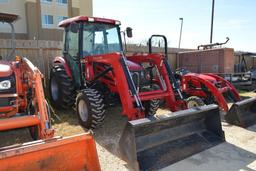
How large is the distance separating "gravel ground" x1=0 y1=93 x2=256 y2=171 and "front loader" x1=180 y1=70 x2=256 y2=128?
225 millimetres

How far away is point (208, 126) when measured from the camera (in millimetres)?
4660

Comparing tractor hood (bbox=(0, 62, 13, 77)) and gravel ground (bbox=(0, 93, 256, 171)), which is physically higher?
tractor hood (bbox=(0, 62, 13, 77))

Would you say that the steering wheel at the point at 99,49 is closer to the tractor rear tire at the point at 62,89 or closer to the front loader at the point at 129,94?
the front loader at the point at 129,94

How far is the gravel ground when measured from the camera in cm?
373

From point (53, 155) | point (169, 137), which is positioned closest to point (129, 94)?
point (169, 137)

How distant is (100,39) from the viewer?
6375 mm

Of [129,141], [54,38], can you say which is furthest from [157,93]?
[54,38]

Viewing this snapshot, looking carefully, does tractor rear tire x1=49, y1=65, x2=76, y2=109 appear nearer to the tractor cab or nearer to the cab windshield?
the tractor cab

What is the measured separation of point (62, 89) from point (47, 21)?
20.2 meters

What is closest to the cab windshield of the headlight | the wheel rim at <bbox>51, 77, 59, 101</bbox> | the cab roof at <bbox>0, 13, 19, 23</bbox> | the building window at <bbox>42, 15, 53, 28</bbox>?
the cab roof at <bbox>0, 13, 19, 23</bbox>

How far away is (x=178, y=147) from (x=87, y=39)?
11.4 feet

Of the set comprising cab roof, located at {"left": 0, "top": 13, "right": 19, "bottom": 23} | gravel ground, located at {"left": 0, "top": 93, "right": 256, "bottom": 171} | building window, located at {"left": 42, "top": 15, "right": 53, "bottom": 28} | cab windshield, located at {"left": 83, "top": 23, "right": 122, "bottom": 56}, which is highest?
building window, located at {"left": 42, "top": 15, "right": 53, "bottom": 28}

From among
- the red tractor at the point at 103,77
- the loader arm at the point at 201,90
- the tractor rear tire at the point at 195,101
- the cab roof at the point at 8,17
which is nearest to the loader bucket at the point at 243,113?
the loader arm at the point at 201,90

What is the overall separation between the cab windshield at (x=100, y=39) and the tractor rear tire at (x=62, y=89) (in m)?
0.90
